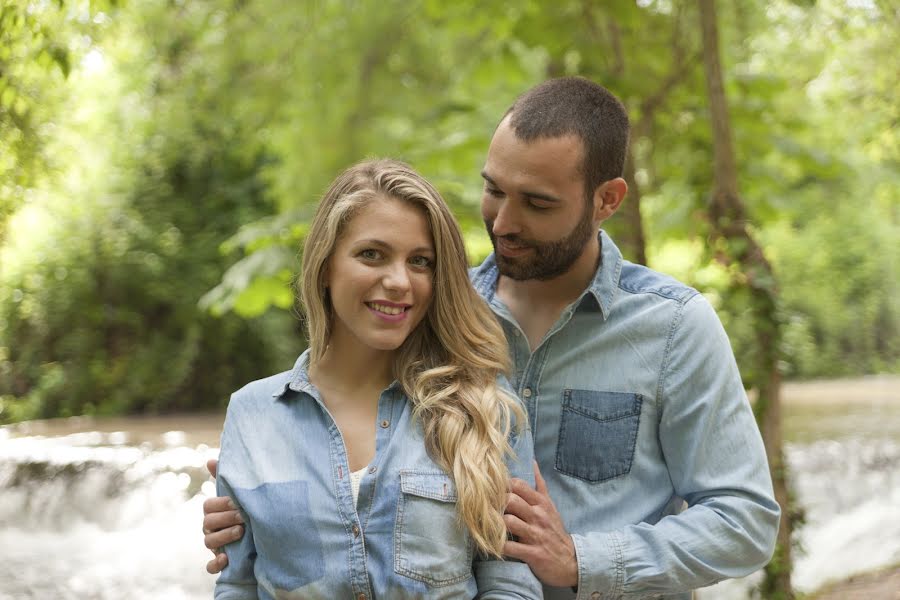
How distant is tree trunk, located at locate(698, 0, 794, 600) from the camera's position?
171 inches

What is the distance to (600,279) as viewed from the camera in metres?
2.33

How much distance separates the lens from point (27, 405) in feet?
36.6

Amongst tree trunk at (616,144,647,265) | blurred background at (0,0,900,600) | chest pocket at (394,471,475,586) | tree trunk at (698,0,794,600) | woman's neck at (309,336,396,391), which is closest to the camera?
chest pocket at (394,471,475,586)

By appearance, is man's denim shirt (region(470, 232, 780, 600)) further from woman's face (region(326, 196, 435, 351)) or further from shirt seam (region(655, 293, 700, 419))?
woman's face (region(326, 196, 435, 351))

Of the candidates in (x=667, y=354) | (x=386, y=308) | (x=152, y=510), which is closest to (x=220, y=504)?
(x=386, y=308)

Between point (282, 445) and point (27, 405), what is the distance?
33.2 feet

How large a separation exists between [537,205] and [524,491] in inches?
26.3

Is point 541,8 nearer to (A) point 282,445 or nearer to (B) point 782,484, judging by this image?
(B) point 782,484

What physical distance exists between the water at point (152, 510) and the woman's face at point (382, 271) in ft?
17.0

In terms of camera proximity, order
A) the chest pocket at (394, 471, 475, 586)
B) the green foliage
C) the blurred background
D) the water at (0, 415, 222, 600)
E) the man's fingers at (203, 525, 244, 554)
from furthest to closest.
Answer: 1. the water at (0, 415, 222, 600)
2. the green foliage
3. the blurred background
4. the man's fingers at (203, 525, 244, 554)
5. the chest pocket at (394, 471, 475, 586)

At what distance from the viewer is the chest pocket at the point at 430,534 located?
6.41 ft

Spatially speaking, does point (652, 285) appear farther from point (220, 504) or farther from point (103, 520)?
point (103, 520)

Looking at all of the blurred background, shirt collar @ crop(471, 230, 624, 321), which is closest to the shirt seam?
shirt collar @ crop(471, 230, 624, 321)

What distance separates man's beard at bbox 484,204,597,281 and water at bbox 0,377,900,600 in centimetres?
488
